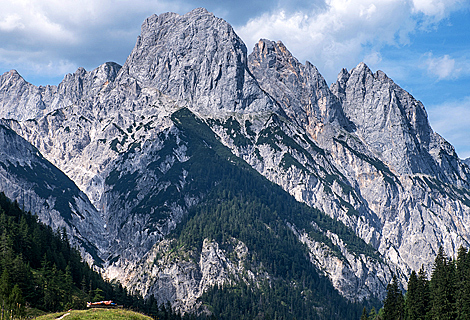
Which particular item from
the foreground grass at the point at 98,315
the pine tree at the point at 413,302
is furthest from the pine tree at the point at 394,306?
the foreground grass at the point at 98,315

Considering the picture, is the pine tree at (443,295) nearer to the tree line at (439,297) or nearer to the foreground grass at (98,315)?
the tree line at (439,297)

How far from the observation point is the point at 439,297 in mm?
135375

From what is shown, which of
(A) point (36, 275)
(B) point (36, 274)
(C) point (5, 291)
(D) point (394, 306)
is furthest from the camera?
(D) point (394, 306)

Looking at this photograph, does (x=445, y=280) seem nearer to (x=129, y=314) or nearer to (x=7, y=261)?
(x=129, y=314)

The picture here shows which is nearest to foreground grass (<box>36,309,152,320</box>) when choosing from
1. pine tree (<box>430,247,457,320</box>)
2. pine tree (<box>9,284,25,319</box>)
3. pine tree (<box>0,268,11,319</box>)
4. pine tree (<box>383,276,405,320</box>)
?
pine tree (<box>9,284,25,319</box>)

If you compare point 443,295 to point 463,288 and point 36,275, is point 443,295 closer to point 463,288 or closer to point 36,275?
point 463,288

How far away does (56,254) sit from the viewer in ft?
599

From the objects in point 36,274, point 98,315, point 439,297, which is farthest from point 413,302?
point 36,274

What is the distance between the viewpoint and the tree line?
429 ft

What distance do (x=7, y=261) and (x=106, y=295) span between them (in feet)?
175

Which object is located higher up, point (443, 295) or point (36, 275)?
point (443, 295)

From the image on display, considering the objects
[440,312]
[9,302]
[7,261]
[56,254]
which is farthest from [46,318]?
[440,312]

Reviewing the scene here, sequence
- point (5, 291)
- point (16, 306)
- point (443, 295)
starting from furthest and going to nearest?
point (443, 295) < point (5, 291) < point (16, 306)

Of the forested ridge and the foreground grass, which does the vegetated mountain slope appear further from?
the foreground grass
